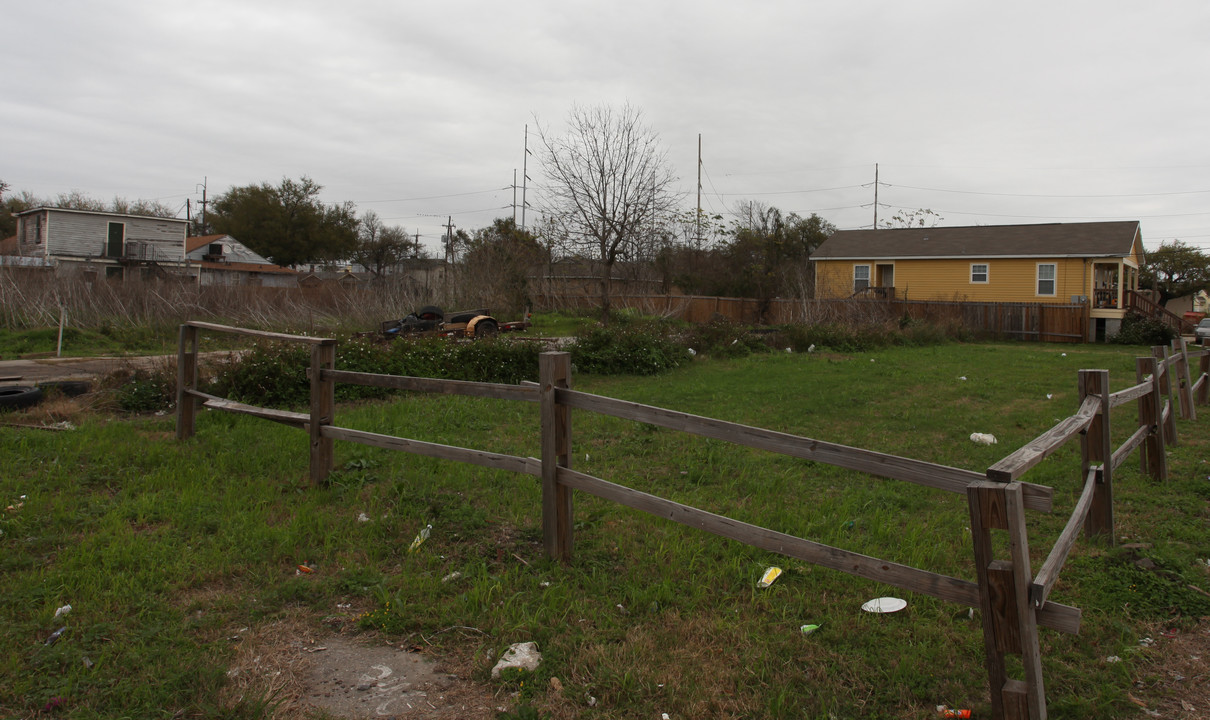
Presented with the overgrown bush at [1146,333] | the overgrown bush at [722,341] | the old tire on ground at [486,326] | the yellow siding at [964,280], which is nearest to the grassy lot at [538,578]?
the overgrown bush at [722,341]

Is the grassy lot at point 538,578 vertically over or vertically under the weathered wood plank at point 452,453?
under

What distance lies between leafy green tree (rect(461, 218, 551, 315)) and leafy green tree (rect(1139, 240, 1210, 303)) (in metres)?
42.3

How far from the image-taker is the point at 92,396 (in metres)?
8.88

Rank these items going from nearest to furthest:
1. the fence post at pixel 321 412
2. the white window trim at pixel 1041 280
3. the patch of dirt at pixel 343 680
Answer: the patch of dirt at pixel 343 680, the fence post at pixel 321 412, the white window trim at pixel 1041 280

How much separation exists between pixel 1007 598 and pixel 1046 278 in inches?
1253

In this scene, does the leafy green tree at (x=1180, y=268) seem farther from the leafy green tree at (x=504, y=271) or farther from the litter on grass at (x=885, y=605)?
the litter on grass at (x=885, y=605)

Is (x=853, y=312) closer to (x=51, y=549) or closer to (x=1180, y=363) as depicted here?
(x=1180, y=363)

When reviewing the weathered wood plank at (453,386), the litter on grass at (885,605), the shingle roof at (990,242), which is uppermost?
the shingle roof at (990,242)

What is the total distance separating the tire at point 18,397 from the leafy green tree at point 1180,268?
186 feet

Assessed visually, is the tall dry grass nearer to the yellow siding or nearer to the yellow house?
the yellow siding

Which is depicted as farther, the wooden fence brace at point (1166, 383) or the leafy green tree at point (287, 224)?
the leafy green tree at point (287, 224)

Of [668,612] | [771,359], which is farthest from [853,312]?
[668,612]

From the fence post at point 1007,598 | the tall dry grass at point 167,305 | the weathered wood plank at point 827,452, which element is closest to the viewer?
the fence post at point 1007,598

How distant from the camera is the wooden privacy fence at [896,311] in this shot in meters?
26.5
